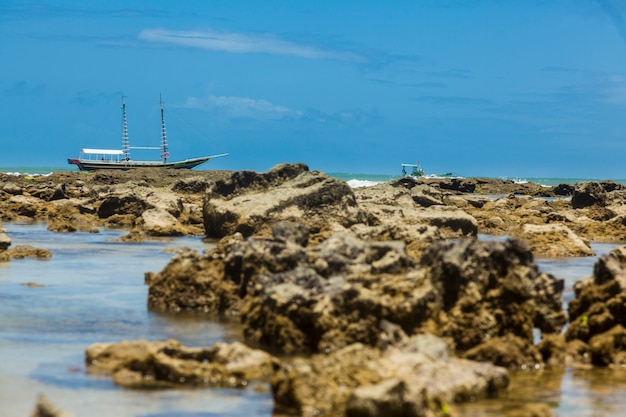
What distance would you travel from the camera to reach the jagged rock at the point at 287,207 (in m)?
24.0

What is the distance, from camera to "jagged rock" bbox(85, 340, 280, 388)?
9.61m

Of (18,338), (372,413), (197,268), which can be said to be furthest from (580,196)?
(372,413)

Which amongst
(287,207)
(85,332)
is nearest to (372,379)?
(85,332)

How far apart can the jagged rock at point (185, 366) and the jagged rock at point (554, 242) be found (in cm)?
1435

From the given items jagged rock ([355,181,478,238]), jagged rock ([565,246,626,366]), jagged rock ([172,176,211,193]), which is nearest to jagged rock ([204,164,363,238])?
jagged rock ([355,181,478,238])

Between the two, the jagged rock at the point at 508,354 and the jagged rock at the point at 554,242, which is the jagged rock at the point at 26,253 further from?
the jagged rock at the point at 508,354

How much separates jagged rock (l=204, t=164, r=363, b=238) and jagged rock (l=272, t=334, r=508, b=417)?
12853 millimetres

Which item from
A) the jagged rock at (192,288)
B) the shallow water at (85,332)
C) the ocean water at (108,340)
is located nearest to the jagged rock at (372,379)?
the ocean water at (108,340)

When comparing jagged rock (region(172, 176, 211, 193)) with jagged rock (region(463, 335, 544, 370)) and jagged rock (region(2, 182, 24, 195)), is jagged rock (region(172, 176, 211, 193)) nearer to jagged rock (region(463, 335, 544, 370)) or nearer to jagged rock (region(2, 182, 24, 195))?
jagged rock (region(2, 182, 24, 195))

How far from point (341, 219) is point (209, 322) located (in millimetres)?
11304

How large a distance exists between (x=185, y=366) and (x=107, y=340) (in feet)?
7.80

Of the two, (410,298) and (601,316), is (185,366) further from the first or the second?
(601,316)

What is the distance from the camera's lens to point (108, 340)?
38.9ft

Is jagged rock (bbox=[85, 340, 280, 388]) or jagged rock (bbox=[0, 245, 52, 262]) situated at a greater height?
jagged rock (bbox=[0, 245, 52, 262])
